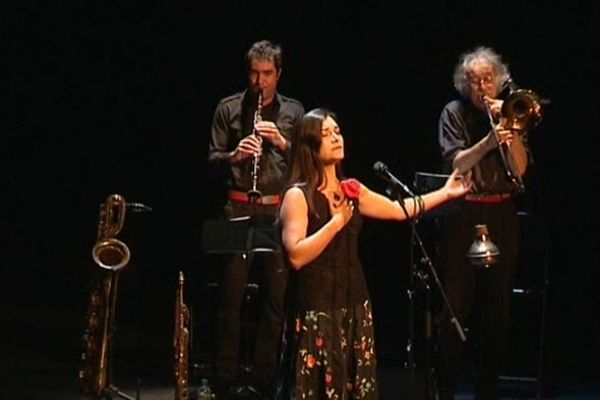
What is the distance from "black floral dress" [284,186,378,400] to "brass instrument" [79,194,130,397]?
1710 millimetres

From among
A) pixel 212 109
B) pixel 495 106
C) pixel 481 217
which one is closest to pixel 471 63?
pixel 495 106

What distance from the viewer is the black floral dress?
201 inches

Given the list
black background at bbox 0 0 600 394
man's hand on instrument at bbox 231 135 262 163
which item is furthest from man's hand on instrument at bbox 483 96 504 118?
black background at bbox 0 0 600 394

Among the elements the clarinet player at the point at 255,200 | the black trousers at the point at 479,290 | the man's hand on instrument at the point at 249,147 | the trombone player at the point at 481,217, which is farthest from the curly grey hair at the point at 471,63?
the man's hand on instrument at the point at 249,147

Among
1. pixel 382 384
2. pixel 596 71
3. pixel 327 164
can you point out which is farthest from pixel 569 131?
pixel 327 164

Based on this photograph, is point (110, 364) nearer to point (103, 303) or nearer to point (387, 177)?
point (103, 303)

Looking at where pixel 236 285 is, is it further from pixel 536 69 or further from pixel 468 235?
pixel 536 69

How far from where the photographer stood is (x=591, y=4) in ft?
27.2

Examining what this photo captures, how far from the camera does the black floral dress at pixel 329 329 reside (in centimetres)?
511

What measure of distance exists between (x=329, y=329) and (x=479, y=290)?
145cm

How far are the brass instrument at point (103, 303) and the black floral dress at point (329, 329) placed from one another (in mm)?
1710

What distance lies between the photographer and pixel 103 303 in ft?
22.1

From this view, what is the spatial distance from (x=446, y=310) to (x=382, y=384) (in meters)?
1.33

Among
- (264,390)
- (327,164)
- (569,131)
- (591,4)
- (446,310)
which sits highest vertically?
(591,4)
